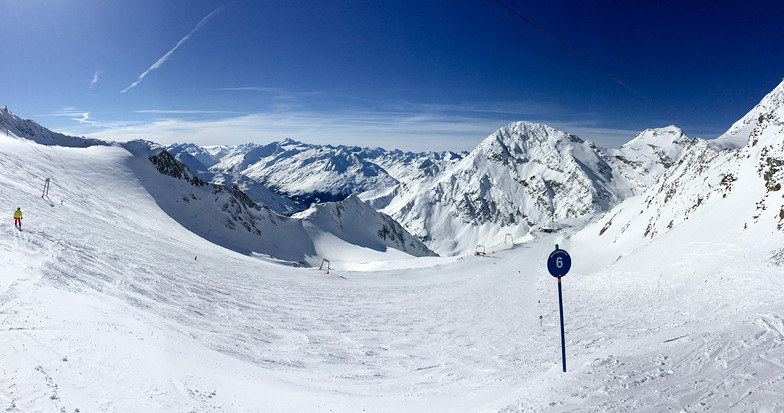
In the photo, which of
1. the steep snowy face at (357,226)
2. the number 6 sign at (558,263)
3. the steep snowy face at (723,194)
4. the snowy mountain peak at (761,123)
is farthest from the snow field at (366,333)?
the steep snowy face at (357,226)

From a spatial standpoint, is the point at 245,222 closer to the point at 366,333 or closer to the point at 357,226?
the point at 357,226

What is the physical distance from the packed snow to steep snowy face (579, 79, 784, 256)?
0.25m

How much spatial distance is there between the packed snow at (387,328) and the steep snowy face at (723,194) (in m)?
0.25

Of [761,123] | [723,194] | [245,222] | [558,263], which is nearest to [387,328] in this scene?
[558,263]

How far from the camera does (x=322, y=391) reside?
26.5ft

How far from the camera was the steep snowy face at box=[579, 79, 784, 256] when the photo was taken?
1981cm

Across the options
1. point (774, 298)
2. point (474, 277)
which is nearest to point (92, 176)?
point (474, 277)

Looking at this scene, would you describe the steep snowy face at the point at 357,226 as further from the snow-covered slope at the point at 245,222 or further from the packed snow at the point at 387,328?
the packed snow at the point at 387,328

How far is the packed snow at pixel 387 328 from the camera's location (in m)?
5.88

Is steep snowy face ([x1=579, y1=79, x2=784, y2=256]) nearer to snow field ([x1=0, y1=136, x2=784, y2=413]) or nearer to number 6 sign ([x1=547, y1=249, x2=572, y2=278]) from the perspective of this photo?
snow field ([x1=0, y1=136, x2=784, y2=413])

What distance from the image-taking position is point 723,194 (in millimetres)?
25797

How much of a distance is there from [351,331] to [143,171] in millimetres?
68907

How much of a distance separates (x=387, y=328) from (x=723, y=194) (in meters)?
27.8

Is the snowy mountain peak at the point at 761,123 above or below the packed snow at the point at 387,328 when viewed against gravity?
above
